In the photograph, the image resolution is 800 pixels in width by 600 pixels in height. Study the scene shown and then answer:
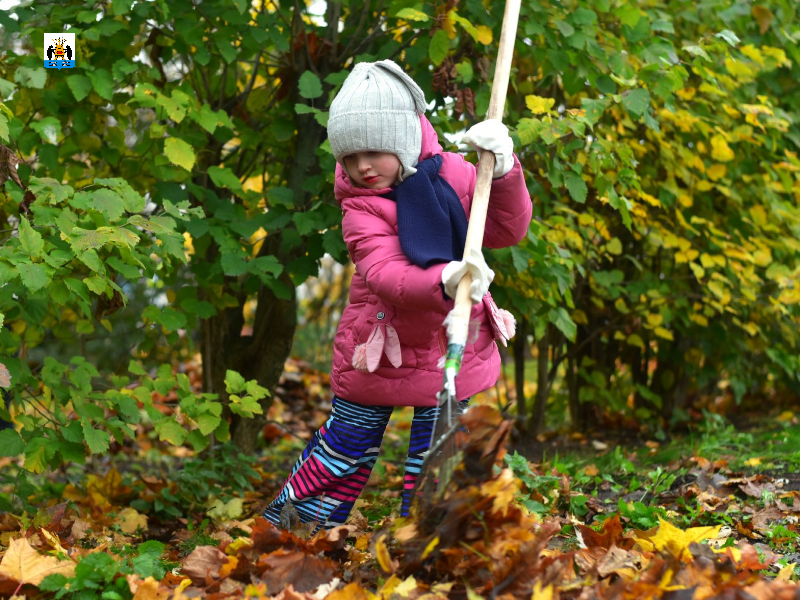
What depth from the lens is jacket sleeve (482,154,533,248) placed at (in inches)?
96.6

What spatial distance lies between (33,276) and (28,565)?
0.85 metres

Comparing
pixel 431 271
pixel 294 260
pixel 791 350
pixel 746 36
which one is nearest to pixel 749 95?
pixel 746 36

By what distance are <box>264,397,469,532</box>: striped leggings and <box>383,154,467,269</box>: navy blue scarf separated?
0.59m

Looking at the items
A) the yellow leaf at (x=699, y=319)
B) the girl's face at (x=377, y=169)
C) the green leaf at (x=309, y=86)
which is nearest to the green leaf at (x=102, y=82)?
the green leaf at (x=309, y=86)

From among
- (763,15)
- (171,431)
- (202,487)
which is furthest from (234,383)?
(763,15)

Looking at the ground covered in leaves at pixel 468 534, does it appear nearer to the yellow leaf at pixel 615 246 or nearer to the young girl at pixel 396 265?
the young girl at pixel 396 265

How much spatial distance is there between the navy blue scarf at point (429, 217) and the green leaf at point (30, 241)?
1.13 m

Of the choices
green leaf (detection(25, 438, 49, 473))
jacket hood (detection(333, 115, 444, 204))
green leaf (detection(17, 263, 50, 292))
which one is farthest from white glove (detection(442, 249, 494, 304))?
green leaf (detection(25, 438, 49, 473))

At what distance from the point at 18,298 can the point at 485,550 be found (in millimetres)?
2090

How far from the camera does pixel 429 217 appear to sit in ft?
7.70

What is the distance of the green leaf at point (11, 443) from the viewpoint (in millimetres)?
2891

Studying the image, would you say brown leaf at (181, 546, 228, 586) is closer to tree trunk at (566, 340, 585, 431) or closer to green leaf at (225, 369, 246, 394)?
green leaf at (225, 369, 246, 394)

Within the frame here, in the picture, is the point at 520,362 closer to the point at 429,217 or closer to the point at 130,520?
the point at 130,520

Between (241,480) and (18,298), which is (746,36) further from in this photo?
(18,298)
